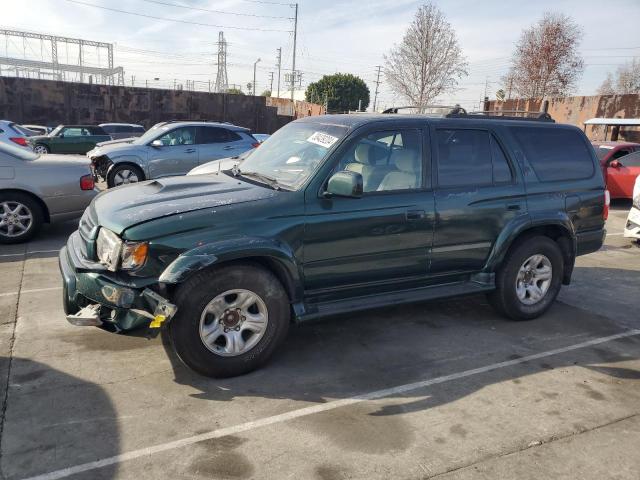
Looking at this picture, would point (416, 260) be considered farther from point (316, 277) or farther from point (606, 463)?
point (606, 463)

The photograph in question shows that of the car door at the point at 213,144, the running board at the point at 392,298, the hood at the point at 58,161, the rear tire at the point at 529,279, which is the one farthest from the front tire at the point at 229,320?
the car door at the point at 213,144

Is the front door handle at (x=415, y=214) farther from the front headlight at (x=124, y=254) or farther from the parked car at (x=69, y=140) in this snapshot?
the parked car at (x=69, y=140)

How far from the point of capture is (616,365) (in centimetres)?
420

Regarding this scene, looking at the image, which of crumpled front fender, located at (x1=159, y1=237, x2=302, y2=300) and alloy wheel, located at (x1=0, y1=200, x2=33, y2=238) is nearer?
crumpled front fender, located at (x1=159, y1=237, x2=302, y2=300)

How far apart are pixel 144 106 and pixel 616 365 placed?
3032 centimetres

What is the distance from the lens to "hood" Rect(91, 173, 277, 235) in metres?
3.57

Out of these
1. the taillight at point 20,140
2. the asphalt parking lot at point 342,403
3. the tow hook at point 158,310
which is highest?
the taillight at point 20,140

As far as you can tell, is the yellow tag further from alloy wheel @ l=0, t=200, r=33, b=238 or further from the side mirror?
alloy wheel @ l=0, t=200, r=33, b=238

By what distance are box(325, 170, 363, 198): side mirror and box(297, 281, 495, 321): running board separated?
873 mm

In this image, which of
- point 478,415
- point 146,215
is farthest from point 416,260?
point 146,215

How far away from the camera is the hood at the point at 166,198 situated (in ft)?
11.7

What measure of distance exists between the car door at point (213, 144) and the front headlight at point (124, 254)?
848 centimetres

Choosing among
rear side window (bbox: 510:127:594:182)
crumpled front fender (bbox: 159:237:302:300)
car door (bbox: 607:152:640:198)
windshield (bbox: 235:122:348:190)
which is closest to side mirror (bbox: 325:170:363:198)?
windshield (bbox: 235:122:348:190)

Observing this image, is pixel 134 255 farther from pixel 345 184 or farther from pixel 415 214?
pixel 415 214
